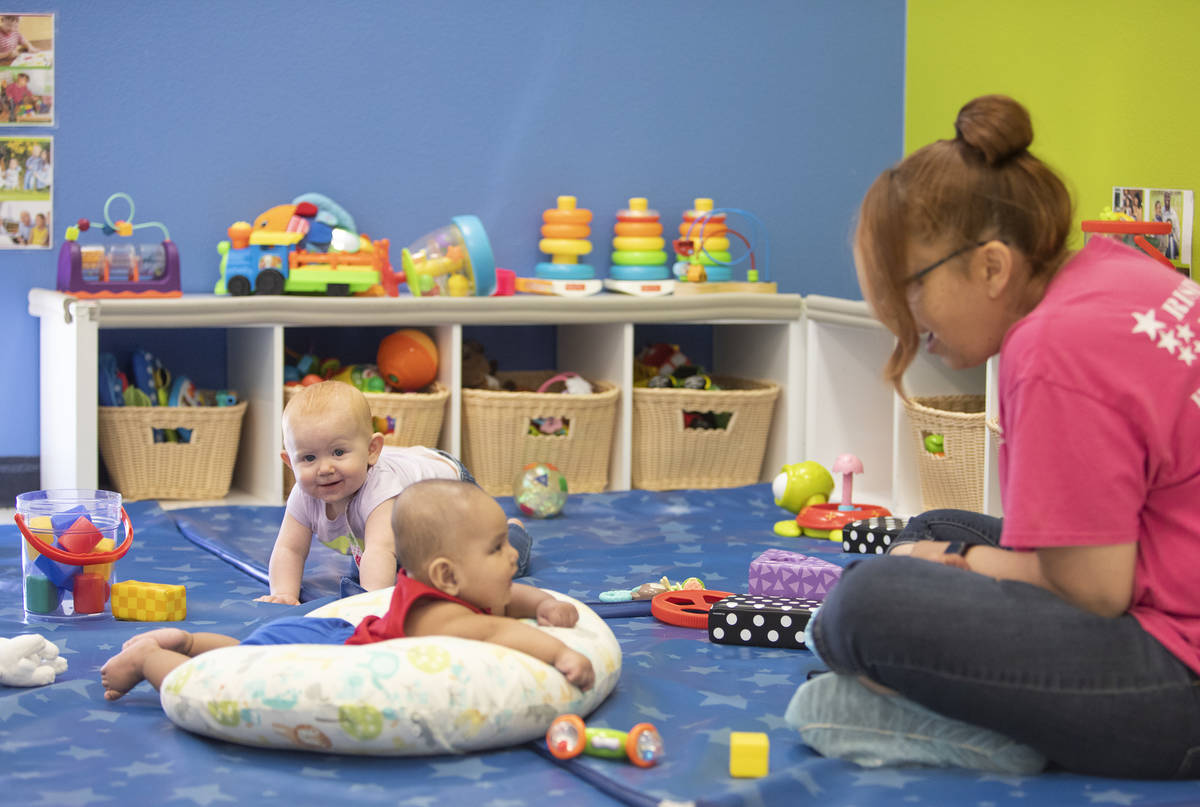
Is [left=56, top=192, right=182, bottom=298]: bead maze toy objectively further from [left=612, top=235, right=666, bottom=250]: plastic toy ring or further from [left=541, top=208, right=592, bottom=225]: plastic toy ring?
[left=612, top=235, right=666, bottom=250]: plastic toy ring

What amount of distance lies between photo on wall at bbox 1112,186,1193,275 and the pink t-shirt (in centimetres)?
165

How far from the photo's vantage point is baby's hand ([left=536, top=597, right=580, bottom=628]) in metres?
1.66

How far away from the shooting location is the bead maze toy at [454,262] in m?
3.23

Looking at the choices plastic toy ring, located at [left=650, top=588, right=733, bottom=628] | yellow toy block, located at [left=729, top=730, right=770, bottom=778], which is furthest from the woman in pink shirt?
plastic toy ring, located at [left=650, top=588, right=733, bottom=628]

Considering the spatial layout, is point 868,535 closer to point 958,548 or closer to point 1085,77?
point 958,548

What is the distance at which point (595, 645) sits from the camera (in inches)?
64.3

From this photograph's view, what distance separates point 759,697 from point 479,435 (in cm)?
163

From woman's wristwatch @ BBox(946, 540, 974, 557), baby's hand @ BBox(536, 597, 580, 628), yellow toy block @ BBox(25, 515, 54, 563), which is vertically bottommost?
baby's hand @ BBox(536, 597, 580, 628)

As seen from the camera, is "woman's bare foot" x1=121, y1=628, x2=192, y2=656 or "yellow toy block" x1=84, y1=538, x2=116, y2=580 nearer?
"woman's bare foot" x1=121, y1=628, x2=192, y2=656

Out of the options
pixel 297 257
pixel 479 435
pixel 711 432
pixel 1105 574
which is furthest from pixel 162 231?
pixel 1105 574

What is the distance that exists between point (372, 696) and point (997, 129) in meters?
0.83

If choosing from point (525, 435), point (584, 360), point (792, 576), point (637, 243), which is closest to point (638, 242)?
point (637, 243)

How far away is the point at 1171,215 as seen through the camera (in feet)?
9.42

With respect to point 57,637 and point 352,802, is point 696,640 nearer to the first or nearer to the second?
point 352,802
